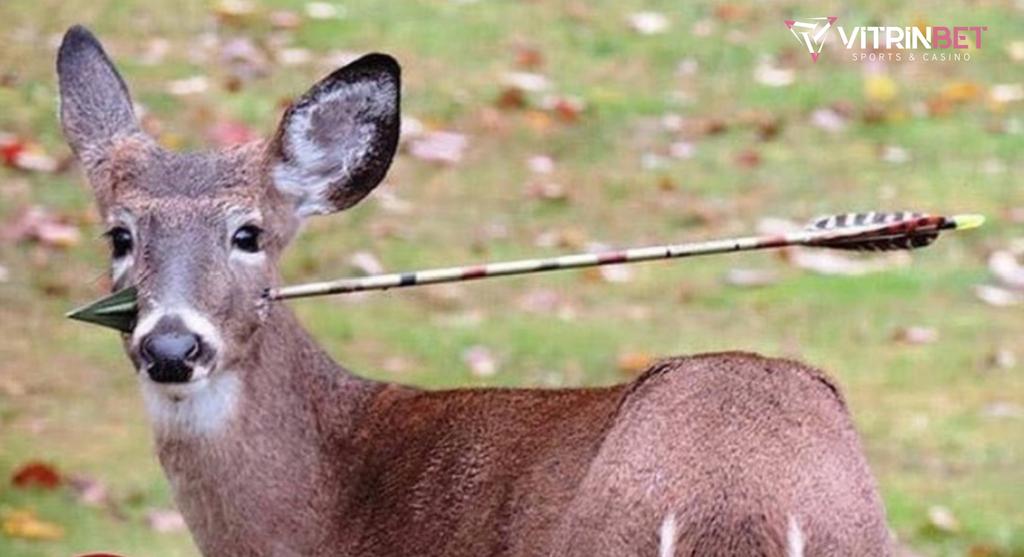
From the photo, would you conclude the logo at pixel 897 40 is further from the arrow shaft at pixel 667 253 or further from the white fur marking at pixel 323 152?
the arrow shaft at pixel 667 253

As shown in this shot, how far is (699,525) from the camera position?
4.30m

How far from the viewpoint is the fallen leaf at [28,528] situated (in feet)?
25.6

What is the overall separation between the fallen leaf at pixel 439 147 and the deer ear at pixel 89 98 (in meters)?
6.74

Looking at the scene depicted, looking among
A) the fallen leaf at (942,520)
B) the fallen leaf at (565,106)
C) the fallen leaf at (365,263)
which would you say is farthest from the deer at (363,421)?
the fallen leaf at (565,106)

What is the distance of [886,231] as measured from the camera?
16.7 ft

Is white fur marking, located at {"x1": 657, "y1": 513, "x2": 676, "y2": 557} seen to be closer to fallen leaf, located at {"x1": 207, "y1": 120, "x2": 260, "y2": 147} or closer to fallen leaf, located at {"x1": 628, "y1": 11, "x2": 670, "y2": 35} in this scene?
fallen leaf, located at {"x1": 207, "y1": 120, "x2": 260, "y2": 147}

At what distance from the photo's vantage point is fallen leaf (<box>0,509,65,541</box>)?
25.6 ft

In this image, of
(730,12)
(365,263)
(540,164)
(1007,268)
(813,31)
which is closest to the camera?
(365,263)

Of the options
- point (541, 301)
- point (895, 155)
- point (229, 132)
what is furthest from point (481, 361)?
point (895, 155)

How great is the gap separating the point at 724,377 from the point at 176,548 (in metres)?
3.58

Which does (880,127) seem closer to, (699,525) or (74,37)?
(74,37)

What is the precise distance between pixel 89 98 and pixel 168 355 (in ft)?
3.50

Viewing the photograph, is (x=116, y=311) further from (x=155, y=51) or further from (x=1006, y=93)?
(x=1006, y=93)

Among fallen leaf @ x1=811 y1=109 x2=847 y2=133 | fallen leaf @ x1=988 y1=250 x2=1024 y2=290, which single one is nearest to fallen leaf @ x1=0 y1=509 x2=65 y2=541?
fallen leaf @ x1=988 y1=250 x2=1024 y2=290
